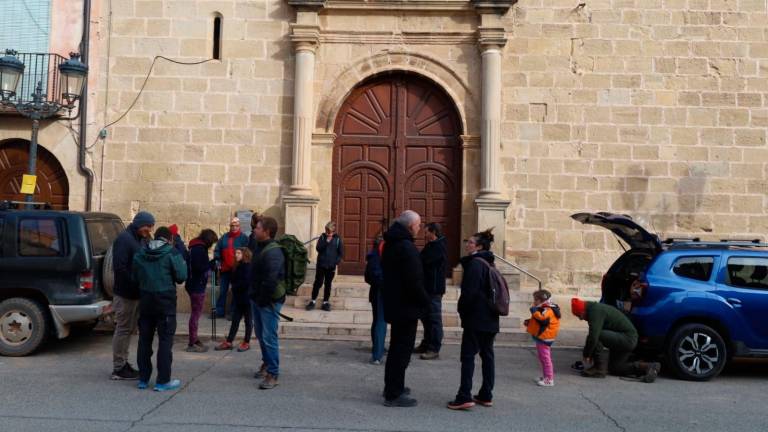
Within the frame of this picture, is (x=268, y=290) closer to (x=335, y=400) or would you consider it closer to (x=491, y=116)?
(x=335, y=400)

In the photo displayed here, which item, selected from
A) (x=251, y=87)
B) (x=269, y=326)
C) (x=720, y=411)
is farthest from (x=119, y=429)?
(x=251, y=87)

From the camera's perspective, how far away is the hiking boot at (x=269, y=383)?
662cm

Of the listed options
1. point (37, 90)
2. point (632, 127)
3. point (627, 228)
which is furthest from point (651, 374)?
point (37, 90)

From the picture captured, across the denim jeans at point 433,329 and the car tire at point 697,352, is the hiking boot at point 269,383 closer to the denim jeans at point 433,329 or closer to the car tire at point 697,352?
the denim jeans at point 433,329

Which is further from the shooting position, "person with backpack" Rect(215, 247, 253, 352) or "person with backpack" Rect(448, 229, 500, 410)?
"person with backpack" Rect(215, 247, 253, 352)

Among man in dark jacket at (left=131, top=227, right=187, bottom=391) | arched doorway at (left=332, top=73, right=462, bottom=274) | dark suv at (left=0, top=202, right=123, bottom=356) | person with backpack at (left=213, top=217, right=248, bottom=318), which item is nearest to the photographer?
man in dark jacket at (left=131, top=227, right=187, bottom=391)

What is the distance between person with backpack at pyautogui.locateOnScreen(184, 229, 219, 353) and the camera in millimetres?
8414

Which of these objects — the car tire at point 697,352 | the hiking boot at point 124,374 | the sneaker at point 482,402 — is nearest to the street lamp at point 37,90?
the hiking boot at point 124,374

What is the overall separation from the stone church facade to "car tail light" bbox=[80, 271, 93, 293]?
4504 mm

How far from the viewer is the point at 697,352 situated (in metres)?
7.41

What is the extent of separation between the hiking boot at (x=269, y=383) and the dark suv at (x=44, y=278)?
2.54 metres

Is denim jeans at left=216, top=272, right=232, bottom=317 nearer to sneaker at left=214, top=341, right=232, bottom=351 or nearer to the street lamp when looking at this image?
sneaker at left=214, top=341, right=232, bottom=351

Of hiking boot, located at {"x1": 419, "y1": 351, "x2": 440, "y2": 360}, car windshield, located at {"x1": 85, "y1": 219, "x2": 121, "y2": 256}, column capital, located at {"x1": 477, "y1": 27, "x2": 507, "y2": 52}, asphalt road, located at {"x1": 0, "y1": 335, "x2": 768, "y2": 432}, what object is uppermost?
column capital, located at {"x1": 477, "y1": 27, "x2": 507, "y2": 52}

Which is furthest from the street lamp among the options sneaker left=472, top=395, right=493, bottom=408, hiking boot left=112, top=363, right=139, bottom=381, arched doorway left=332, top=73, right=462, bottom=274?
sneaker left=472, top=395, right=493, bottom=408
